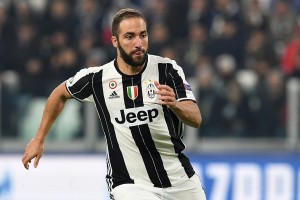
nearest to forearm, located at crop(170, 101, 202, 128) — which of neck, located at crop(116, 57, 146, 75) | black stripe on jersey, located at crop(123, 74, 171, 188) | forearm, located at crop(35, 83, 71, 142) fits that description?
black stripe on jersey, located at crop(123, 74, 171, 188)

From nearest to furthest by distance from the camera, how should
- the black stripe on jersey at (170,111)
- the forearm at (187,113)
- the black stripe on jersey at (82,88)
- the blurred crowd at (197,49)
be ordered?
1. the forearm at (187,113)
2. the black stripe on jersey at (170,111)
3. the black stripe on jersey at (82,88)
4. the blurred crowd at (197,49)

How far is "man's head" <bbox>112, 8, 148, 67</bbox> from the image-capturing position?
6.47 metres

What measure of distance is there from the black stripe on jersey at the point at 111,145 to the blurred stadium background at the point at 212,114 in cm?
520

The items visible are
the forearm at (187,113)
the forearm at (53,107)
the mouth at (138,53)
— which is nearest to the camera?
the forearm at (187,113)

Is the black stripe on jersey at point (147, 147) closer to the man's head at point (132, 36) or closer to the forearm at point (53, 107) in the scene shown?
the man's head at point (132, 36)

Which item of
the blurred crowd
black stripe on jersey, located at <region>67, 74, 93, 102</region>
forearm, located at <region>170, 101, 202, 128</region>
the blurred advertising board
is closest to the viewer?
forearm, located at <region>170, 101, 202, 128</region>

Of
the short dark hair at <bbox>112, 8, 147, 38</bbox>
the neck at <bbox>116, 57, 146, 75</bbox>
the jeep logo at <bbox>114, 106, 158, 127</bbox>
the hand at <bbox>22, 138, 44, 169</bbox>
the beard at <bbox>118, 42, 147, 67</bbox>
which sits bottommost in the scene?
the hand at <bbox>22, 138, 44, 169</bbox>

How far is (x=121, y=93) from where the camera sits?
6762 mm

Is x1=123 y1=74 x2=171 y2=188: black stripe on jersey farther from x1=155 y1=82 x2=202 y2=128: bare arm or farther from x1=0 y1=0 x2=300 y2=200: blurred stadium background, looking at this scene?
x1=0 y1=0 x2=300 y2=200: blurred stadium background

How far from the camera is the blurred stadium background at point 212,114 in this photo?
39.2ft

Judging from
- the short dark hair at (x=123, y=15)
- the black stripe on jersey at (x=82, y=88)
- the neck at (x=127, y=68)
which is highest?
the short dark hair at (x=123, y=15)

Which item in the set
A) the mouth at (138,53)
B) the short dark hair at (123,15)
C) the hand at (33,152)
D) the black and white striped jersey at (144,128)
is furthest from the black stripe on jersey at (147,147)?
the hand at (33,152)

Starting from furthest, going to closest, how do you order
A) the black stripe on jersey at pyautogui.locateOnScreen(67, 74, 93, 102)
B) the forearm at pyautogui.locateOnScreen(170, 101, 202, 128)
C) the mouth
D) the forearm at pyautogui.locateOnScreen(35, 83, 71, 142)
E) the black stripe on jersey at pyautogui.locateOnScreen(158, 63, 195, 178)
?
the forearm at pyautogui.locateOnScreen(35, 83, 71, 142) < the black stripe on jersey at pyautogui.locateOnScreen(67, 74, 93, 102) < the black stripe on jersey at pyautogui.locateOnScreen(158, 63, 195, 178) < the mouth < the forearm at pyautogui.locateOnScreen(170, 101, 202, 128)

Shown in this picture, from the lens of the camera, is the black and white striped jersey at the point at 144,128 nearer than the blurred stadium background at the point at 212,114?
Yes
